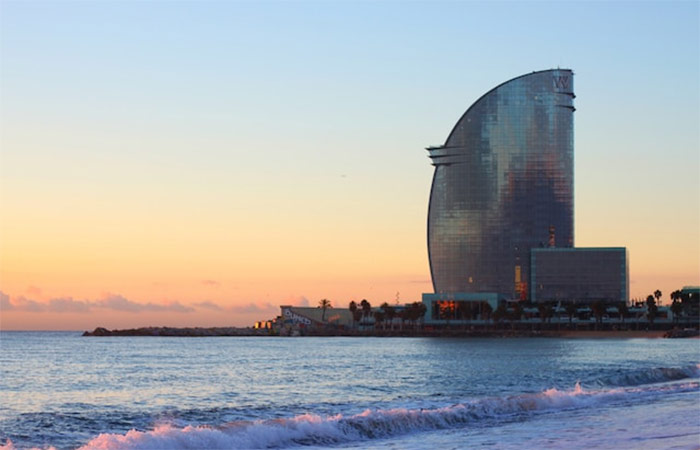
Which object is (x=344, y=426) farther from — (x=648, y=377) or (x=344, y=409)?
(x=648, y=377)

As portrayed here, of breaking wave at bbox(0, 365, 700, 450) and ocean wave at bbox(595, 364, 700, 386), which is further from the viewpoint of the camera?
ocean wave at bbox(595, 364, 700, 386)

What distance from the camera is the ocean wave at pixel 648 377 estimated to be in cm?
5000

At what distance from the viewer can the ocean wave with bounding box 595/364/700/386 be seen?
50000 millimetres

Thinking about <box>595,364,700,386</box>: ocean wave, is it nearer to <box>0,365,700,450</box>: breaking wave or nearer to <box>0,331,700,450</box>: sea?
<box>0,331,700,450</box>: sea

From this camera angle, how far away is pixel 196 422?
3047 centimetres

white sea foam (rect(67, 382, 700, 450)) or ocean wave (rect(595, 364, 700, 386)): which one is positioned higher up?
ocean wave (rect(595, 364, 700, 386))

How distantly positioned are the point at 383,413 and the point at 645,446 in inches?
384

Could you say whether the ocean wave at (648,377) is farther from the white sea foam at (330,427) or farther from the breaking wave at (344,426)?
the white sea foam at (330,427)

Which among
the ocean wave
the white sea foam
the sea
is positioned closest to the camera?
the white sea foam

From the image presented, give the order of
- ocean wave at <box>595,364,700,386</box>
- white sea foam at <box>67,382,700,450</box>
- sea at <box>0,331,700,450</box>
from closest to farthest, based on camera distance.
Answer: white sea foam at <box>67,382,700,450</box> → sea at <box>0,331,700,450</box> → ocean wave at <box>595,364,700,386</box>

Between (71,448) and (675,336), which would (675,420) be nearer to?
(71,448)

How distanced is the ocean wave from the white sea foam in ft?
41.3

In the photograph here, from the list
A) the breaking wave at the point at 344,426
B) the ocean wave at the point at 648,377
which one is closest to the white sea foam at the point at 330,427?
the breaking wave at the point at 344,426

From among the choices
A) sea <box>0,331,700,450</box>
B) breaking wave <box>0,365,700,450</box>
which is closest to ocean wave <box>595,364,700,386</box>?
sea <box>0,331,700,450</box>
